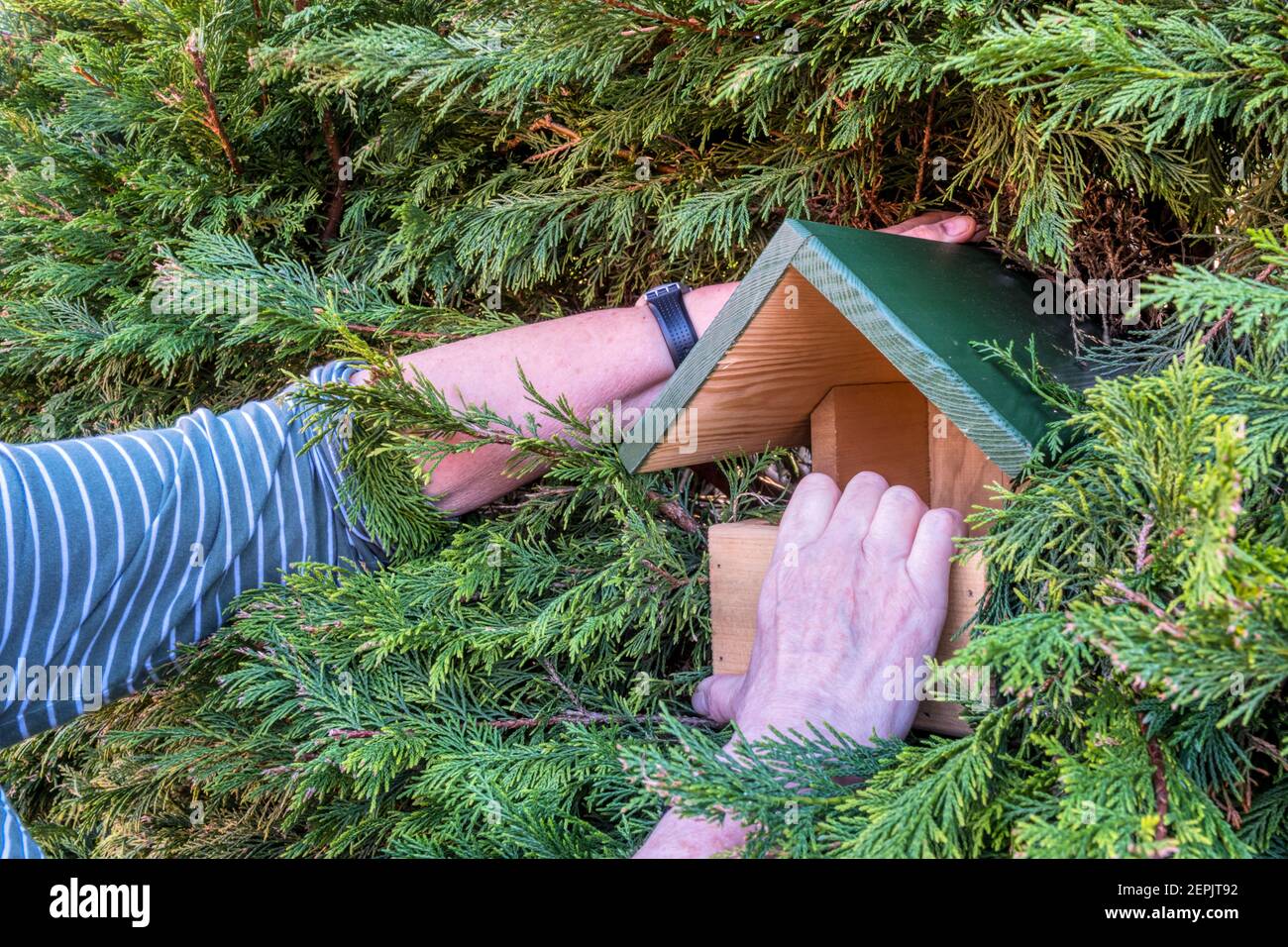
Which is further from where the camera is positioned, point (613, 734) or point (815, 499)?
point (613, 734)

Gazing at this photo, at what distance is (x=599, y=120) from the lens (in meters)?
1.62

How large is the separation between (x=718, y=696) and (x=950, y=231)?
782mm

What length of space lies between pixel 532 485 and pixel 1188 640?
4.01 feet

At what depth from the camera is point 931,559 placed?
1.05 metres

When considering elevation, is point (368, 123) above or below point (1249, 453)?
above

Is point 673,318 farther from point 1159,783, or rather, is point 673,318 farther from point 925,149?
point 1159,783

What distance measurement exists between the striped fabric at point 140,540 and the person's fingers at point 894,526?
0.95 meters

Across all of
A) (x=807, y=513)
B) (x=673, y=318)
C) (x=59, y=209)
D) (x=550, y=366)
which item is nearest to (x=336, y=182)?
(x=59, y=209)

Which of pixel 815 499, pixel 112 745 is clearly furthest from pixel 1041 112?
pixel 112 745

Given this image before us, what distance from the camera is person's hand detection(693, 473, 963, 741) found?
3.45ft

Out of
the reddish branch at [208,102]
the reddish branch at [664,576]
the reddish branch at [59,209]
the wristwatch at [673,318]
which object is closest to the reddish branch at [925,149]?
the wristwatch at [673,318]

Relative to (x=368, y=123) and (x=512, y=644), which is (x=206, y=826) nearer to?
(x=512, y=644)

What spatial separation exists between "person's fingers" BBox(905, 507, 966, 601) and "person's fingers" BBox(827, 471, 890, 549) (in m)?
0.08

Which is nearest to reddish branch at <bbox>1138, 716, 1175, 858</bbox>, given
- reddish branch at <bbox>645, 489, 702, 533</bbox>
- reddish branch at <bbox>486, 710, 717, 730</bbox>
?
reddish branch at <bbox>486, 710, 717, 730</bbox>
